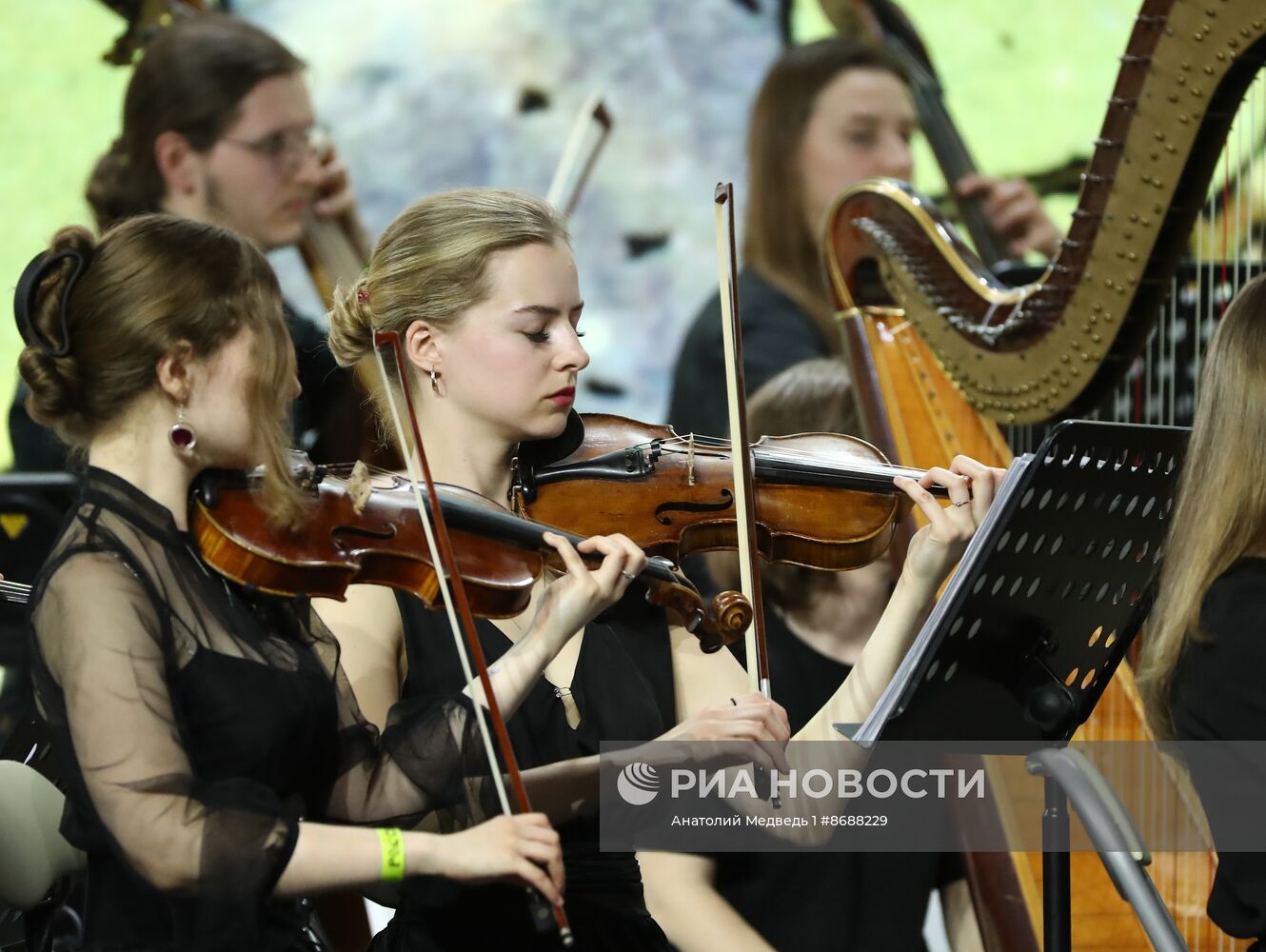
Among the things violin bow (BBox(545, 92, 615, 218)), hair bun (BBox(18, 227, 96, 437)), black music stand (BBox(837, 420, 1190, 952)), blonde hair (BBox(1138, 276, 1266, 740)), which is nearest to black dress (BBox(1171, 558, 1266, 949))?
blonde hair (BBox(1138, 276, 1266, 740))

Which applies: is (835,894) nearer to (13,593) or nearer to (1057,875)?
(1057,875)

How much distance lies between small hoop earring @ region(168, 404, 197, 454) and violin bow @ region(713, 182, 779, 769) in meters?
0.52

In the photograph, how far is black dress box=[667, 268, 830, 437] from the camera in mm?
3293

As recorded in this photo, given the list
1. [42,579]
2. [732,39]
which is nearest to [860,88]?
[732,39]

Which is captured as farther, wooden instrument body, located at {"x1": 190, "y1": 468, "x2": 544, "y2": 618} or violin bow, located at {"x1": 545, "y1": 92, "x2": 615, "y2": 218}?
violin bow, located at {"x1": 545, "y1": 92, "x2": 615, "y2": 218}

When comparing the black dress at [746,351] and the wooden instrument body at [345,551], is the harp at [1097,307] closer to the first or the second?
the black dress at [746,351]

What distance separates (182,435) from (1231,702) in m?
1.11

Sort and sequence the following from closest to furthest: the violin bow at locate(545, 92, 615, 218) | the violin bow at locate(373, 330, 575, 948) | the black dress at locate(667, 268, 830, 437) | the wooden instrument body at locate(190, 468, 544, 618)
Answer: the violin bow at locate(373, 330, 575, 948) < the wooden instrument body at locate(190, 468, 544, 618) < the black dress at locate(667, 268, 830, 437) < the violin bow at locate(545, 92, 615, 218)

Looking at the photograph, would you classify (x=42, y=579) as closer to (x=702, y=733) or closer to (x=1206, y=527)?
(x=702, y=733)

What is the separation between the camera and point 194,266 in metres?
1.62

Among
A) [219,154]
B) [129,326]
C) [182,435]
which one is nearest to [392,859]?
[182,435]

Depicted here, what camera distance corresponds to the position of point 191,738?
1540mm

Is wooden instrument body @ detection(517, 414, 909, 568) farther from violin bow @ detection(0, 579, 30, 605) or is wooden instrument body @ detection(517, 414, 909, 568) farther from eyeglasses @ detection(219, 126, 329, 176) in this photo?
eyeglasses @ detection(219, 126, 329, 176)

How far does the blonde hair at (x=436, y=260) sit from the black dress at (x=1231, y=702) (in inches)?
32.7
